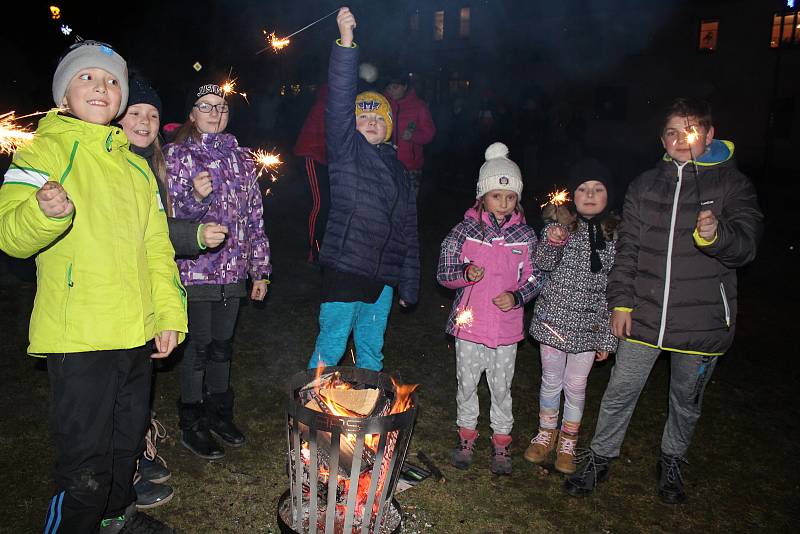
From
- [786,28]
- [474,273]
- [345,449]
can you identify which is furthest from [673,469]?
[786,28]

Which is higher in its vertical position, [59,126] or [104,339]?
[59,126]

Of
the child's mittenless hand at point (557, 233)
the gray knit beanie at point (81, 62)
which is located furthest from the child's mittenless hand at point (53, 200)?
the child's mittenless hand at point (557, 233)

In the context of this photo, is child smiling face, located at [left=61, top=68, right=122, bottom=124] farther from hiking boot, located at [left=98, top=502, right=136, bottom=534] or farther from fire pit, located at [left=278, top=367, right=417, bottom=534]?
hiking boot, located at [left=98, top=502, right=136, bottom=534]

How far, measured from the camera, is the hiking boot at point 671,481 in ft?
12.8

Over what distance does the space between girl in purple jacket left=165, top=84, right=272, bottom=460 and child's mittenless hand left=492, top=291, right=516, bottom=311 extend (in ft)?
5.11

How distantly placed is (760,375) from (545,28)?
29.6 metres

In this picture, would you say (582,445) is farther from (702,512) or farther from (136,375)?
(136,375)

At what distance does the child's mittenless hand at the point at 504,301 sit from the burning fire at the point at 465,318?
208 millimetres

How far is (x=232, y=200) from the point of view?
3814mm

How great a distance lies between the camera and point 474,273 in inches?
151

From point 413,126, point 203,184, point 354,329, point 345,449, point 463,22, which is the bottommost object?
point 345,449

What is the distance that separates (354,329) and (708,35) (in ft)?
99.0

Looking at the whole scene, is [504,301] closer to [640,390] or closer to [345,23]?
[640,390]

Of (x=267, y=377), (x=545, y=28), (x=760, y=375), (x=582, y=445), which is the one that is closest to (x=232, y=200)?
(x=267, y=377)
